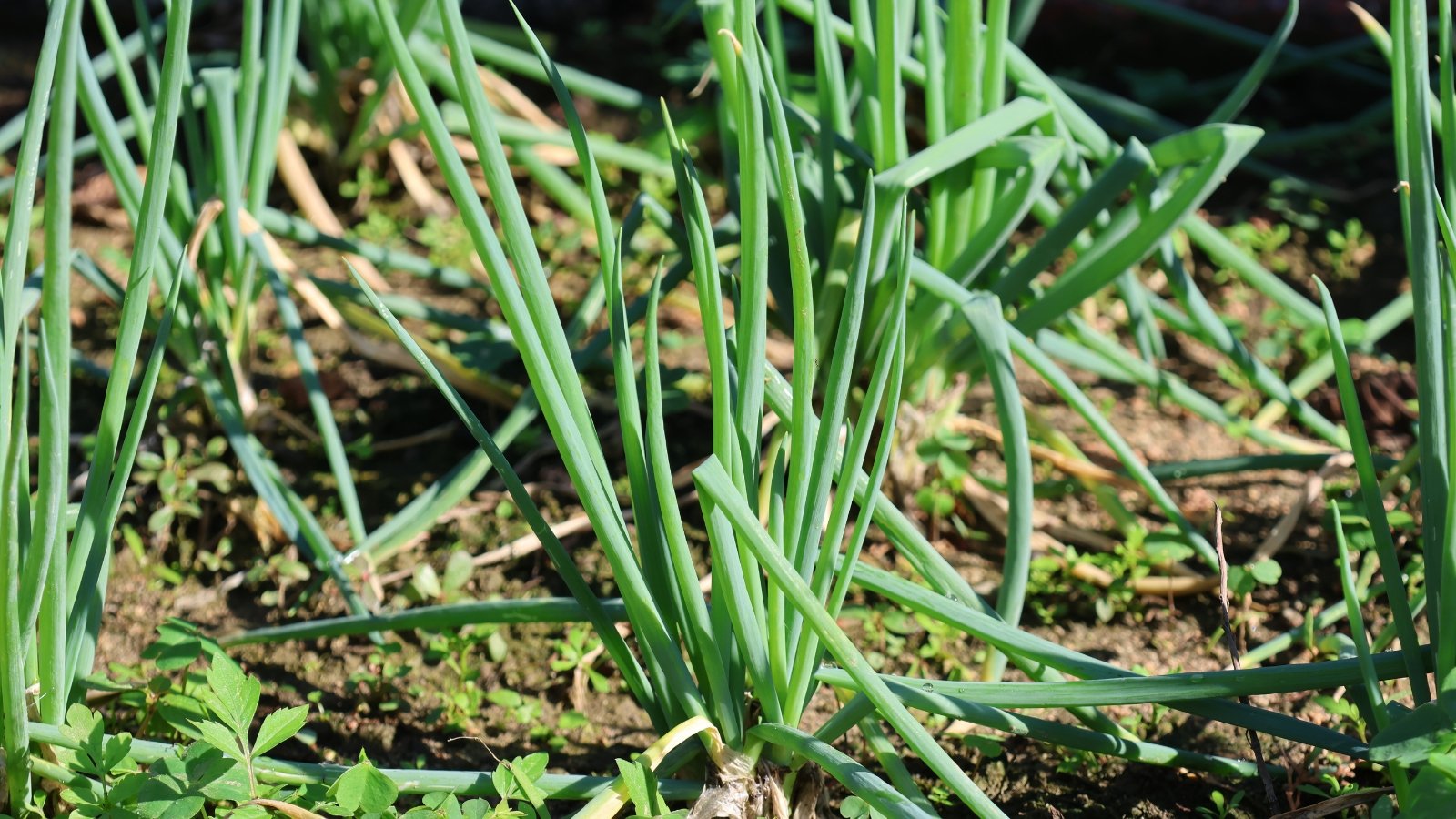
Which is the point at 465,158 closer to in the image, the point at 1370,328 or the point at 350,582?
the point at 350,582

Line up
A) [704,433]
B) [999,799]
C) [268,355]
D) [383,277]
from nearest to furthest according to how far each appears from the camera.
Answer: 1. [999,799]
2. [704,433]
3. [268,355]
4. [383,277]

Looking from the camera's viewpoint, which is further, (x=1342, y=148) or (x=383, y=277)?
(x=1342, y=148)

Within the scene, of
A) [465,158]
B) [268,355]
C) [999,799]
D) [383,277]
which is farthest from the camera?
[465,158]

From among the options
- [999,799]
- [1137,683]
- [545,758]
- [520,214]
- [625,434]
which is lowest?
[999,799]

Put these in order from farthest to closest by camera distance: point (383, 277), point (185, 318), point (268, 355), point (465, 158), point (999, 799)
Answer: point (465, 158), point (383, 277), point (268, 355), point (185, 318), point (999, 799)

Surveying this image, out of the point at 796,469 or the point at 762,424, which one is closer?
the point at 796,469

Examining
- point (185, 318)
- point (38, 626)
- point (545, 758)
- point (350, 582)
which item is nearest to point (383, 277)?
point (185, 318)

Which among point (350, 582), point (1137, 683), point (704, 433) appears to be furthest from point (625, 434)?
point (704, 433)

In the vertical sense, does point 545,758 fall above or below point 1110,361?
below

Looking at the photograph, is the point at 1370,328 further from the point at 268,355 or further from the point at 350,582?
the point at 268,355
